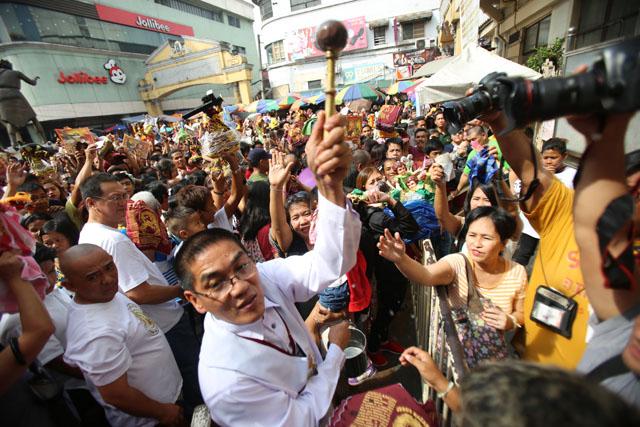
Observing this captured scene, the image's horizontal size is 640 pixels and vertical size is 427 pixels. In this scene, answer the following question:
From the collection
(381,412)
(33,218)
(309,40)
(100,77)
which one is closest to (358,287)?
(381,412)

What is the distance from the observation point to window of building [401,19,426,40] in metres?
31.0

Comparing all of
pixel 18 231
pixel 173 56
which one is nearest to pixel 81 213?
pixel 18 231

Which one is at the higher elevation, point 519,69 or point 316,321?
point 519,69

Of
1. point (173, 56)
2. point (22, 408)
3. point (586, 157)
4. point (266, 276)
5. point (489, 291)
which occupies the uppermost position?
point (173, 56)

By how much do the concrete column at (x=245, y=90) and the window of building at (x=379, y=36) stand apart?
14827 millimetres

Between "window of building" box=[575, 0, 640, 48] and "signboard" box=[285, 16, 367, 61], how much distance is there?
94.2 ft

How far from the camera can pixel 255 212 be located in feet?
11.0

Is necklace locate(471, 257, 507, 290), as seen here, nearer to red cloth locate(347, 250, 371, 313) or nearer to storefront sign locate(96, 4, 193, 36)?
red cloth locate(347, 250, 371, 313)

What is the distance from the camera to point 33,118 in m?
9.28

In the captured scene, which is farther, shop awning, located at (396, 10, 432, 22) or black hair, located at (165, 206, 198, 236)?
shop awning, located at (396, 10, 432, 22)

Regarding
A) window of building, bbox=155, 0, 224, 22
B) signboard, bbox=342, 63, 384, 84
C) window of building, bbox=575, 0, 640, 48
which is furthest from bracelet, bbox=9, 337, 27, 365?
window of building, bbox=155, 0, 224, 22

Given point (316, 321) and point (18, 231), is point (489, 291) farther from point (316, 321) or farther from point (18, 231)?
point (18, 231)

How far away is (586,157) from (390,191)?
2.64 meters

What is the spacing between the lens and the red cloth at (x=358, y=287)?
8.25 feet
